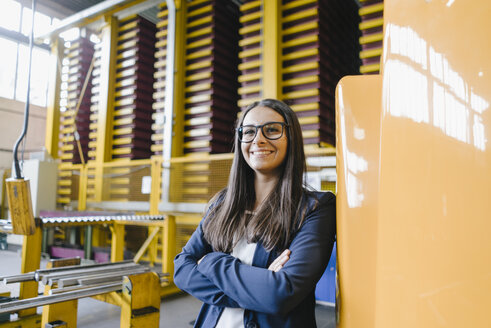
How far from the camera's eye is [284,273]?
42.1 inches

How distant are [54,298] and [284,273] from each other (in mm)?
1439

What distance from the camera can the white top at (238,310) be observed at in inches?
45.6

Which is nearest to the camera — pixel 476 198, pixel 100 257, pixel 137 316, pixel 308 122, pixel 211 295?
pixel 476 198

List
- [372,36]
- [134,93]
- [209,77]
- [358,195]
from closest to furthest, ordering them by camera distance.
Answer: [358,195] → [372,36] → [209,77] → [134,93]

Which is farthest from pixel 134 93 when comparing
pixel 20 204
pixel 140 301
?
pixel 140 301

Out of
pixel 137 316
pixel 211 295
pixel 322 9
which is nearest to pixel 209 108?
pixel 322 9

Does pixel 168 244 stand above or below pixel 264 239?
below

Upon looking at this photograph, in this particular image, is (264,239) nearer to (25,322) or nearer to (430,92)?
(430,92)

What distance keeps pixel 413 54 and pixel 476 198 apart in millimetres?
327

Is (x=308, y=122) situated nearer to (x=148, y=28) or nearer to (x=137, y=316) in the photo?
(x=137, y=316)

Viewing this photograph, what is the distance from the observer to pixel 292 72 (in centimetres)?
394

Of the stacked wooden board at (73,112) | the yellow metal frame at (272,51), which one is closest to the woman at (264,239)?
the yellow metal frame at (272,51)

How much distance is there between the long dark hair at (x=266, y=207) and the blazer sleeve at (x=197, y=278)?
6 centimetres

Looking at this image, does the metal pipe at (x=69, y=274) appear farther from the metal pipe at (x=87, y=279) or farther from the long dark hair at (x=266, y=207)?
the long dark hair at (x=266, y=207)
